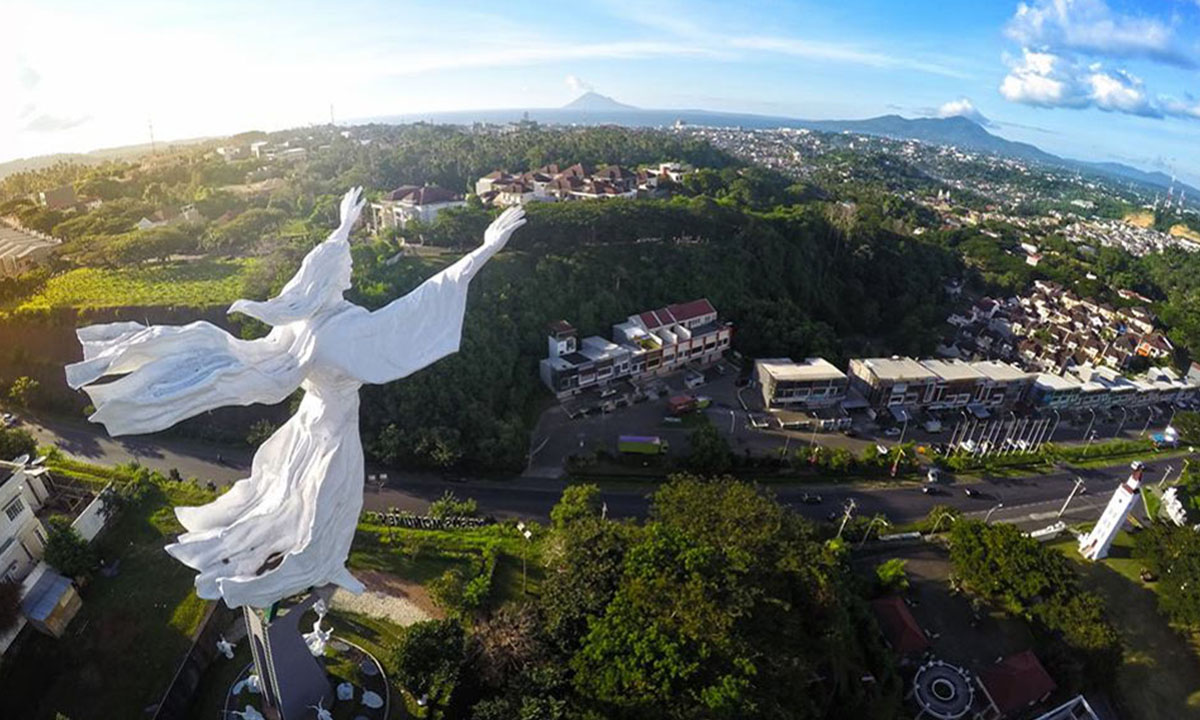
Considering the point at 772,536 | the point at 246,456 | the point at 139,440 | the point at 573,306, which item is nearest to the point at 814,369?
the point at 573,306

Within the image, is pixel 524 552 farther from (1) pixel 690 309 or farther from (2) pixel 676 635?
(1) pixel 690 309

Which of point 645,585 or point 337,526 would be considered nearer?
point 337,526

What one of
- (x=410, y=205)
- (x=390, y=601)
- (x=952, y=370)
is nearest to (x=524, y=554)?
(x=390, y=601)

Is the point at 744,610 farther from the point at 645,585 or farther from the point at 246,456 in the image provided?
the point at 246,456

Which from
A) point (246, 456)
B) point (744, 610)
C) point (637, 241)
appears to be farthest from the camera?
point (637, 241)

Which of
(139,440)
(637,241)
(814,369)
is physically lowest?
(139,440)

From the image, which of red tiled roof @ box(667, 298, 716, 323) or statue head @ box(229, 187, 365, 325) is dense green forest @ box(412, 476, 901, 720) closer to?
statue head @ box(229, 187, 365, 325)

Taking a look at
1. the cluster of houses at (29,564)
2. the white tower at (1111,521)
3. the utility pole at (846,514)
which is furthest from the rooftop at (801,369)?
the cluster of houses at (29,564)
